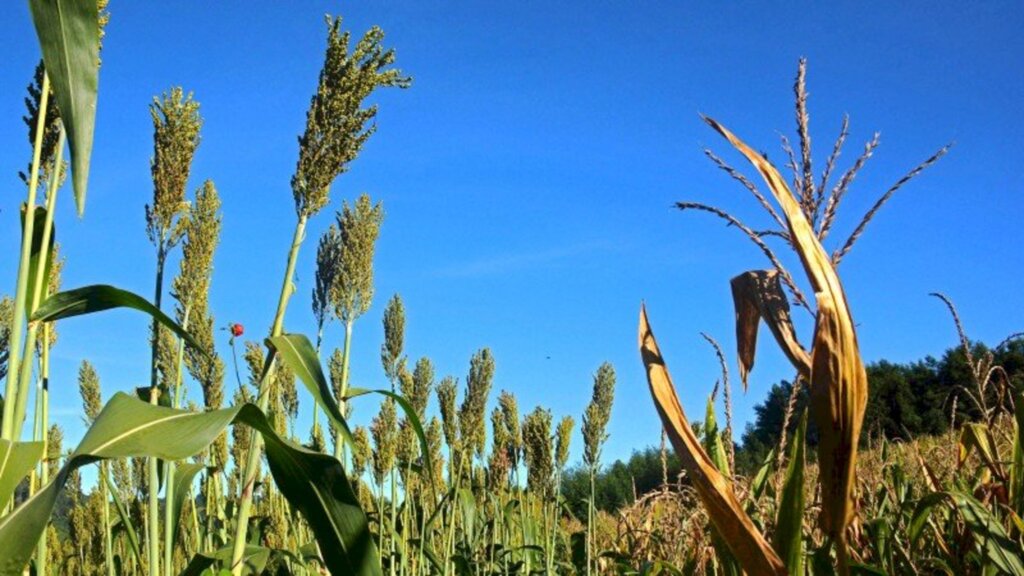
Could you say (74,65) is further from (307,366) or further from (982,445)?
(982,445)

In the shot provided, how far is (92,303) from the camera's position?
168 cm

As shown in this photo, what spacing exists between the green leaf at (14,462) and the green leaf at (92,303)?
0.32m

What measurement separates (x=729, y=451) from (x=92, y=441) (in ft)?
4.94

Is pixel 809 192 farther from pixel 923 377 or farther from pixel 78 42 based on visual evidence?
pixel 923 377

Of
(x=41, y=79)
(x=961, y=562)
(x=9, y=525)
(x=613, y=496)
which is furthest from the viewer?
(x=613, y=496)

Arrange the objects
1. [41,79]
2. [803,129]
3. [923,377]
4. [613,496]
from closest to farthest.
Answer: [803,129] < [41,79] < [613,496] < [923,377]

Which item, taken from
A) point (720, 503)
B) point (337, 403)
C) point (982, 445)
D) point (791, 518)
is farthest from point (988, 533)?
point (337, 403)

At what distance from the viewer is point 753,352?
1.62 m

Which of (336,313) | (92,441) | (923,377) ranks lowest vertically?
(92,441)

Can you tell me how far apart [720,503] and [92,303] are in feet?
4.24

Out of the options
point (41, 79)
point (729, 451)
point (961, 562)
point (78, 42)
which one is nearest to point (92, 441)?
point (78, 42)

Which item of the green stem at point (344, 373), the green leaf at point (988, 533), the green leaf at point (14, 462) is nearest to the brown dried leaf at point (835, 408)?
the green leaf at point (988, 533)

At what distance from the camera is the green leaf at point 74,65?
106 cm

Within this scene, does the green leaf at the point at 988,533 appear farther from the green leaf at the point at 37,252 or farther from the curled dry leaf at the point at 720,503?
the green leaf at the point at 37,252
